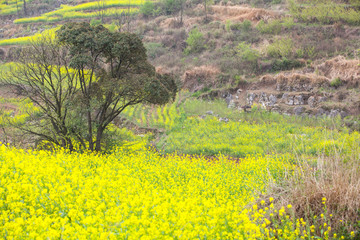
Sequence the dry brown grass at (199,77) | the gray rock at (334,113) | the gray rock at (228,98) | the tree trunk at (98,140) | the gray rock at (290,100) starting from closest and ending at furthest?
the tree trunk at (98,140) < the gray rock at (334,113) < the gray rock at (290,100) < the gray rock at (228,98) < the dry brown grass at (199,77)

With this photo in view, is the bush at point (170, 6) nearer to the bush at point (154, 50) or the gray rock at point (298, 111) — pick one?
the bush at point (154, 50)

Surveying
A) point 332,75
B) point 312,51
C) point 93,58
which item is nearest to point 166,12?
point 312,51

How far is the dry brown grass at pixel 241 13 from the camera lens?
3653 centimetres

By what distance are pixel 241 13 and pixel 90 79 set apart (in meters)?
31.8

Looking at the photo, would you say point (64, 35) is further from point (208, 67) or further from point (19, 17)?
point (19, 17)

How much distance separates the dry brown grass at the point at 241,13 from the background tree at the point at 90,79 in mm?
26718

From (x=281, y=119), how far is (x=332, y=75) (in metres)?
6.61

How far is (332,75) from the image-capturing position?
2167 cm

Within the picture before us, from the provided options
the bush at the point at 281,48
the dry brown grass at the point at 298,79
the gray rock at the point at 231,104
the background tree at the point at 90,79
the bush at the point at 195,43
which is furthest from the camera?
the bush at the point at 195,43

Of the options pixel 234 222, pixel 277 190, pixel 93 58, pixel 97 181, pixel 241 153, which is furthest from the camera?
pixel 241 153

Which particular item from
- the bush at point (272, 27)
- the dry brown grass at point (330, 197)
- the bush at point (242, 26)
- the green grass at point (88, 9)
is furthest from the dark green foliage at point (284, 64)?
the green grass at point (88, 9)

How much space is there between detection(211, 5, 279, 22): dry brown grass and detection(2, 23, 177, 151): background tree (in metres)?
26.7

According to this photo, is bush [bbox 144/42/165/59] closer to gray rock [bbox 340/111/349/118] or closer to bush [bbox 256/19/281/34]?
bush [bbox 256/19/281/34]

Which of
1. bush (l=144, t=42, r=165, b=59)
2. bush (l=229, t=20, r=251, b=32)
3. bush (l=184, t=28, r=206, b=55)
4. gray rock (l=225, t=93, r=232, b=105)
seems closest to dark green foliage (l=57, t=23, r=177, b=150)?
gray rock (l=225, t=93, r=232, b=105)
